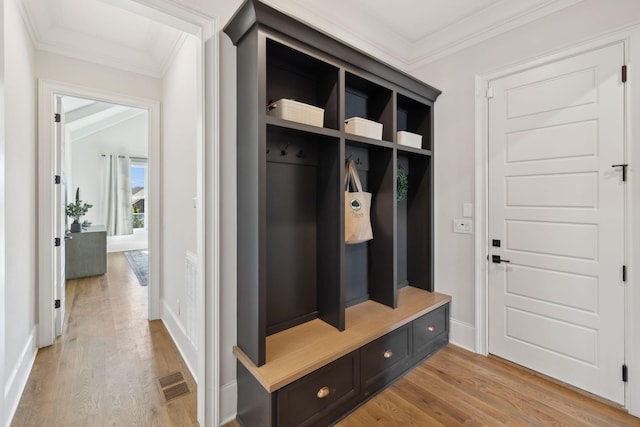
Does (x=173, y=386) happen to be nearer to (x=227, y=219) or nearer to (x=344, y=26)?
(x=227, y=219)

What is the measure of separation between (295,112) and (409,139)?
119 cm

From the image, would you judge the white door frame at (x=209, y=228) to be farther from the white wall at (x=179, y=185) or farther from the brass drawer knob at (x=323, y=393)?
the brass drawer knob at (x=323, y=393)

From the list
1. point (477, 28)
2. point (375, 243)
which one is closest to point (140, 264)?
point (375, 243)

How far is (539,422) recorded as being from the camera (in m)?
1.70

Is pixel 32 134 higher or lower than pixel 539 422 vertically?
higher

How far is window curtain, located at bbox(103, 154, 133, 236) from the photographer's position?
7023 mm

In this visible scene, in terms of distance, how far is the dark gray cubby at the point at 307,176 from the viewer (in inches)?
60.5

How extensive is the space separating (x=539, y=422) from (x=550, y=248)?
1.13 m

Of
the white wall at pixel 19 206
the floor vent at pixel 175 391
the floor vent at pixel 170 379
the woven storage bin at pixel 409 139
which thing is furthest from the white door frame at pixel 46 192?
the woven storage bin at pixel 409 139

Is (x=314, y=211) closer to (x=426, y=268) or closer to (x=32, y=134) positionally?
(x=426, y=268)

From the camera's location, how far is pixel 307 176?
Answer: 202cm

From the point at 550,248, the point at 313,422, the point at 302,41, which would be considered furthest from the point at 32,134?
the point at 550,248

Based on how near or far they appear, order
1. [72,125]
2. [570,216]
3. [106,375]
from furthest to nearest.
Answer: [72,125], [106,375], [570,216]

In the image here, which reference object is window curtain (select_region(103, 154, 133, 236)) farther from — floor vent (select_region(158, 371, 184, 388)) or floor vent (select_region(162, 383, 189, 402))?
floor vent (select_region(162, 383, 189, 402))
